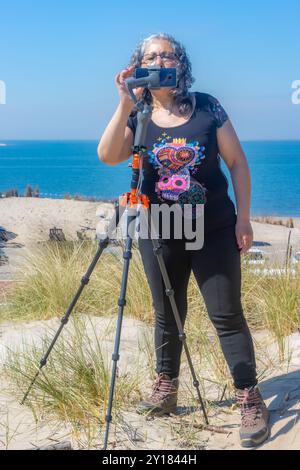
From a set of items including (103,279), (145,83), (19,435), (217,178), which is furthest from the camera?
(103,279)

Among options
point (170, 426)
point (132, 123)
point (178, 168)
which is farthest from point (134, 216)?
point (170, 426)

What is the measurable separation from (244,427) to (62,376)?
3.57 ft

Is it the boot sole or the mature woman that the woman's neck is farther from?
the boot sole

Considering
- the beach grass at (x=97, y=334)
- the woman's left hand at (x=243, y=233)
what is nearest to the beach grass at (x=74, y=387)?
the beach grass at (x=97, y=334)

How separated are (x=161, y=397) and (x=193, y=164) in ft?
4.25

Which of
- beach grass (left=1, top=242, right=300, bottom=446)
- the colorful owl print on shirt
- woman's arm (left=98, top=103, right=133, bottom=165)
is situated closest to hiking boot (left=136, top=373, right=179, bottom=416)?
beach grass (left=1, top=242, right=300, bottom=446)

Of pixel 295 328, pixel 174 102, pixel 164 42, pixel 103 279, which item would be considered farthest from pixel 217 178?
pixel 103 279

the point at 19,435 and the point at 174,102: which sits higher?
the point at 174,102

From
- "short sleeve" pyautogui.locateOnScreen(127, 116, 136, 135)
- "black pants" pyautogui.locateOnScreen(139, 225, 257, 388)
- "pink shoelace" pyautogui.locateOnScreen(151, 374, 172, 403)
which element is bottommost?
"pink shoelace" pyautogui.locateOnScreen(151, 374, 172, 403)

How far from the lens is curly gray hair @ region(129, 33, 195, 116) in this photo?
11.3 feet

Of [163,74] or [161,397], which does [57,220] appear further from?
[163,74]

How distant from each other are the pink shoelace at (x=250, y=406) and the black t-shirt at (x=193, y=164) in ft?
2.81

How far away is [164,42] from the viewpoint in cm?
342
